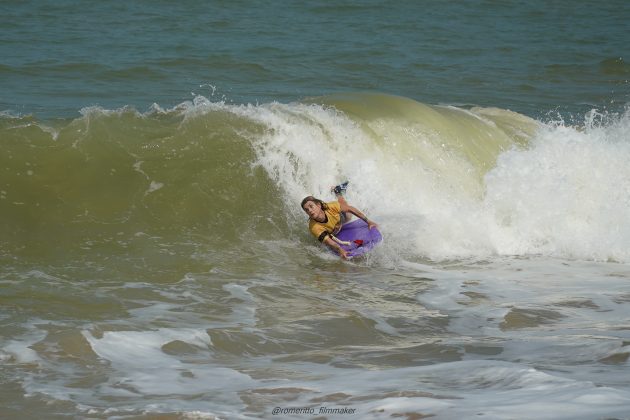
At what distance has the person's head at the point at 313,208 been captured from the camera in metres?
9.25

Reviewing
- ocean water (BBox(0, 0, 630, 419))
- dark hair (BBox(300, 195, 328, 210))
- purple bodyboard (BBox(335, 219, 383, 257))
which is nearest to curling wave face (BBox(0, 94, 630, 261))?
ocean water (BBox(0, 0, 630, 419))

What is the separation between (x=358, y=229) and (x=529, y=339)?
11.1ft

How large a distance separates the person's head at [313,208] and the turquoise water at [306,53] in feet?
20.9

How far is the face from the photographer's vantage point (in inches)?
364

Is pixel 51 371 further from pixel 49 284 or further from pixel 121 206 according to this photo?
pixel 121 206

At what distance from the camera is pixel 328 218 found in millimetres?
9445

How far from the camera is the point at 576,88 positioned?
69.5 ft

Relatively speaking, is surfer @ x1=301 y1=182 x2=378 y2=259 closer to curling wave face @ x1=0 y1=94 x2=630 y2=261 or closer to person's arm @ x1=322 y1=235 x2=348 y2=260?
person's arm @ x1=322 y1=235 x2=348 y2=260

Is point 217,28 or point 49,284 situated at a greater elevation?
point 217,28

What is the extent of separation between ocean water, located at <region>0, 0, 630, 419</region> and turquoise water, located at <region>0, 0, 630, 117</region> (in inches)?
5.1

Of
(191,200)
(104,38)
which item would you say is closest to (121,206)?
(191,200)

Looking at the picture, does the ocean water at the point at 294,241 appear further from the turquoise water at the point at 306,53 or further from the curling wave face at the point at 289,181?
the turquoise water at the point at 306,53

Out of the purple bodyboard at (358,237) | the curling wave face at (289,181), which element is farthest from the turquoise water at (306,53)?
the purple bodyboard at (358,237)

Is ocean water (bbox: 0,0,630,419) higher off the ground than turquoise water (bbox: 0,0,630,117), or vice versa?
turquoise water (bbox: 0,0,630,117)
